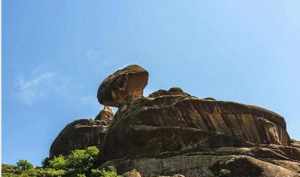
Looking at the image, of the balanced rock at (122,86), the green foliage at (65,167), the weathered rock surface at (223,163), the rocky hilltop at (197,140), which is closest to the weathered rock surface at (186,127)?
the rocky hilltop at (197,140)

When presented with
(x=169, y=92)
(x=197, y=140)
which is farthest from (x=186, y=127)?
(x=169, y=92)

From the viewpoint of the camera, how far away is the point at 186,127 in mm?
31781

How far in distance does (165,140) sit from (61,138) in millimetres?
11418

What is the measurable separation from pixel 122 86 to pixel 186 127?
11700 millimetres

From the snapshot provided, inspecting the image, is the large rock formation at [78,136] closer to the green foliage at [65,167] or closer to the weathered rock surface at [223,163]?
the green foliage at [65,167]

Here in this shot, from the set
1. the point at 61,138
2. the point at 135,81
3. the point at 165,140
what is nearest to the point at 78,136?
the point at 61,138

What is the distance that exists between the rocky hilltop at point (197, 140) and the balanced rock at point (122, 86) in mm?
6265

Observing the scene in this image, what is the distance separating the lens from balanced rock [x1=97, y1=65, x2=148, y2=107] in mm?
42094

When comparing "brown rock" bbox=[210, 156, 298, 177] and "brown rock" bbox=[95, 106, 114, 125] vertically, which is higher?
"brown rock" bbox=[95, 106, 114, 125]

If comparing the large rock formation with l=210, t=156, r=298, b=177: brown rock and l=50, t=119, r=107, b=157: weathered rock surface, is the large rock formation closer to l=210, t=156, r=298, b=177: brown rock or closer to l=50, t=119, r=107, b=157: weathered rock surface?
l=50, t=119, r=107, b=157: weathered rock surface

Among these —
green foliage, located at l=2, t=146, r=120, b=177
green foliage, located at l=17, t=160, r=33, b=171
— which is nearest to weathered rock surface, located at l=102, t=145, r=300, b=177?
green foliage, located at l=2, t=146, r=120, b=177

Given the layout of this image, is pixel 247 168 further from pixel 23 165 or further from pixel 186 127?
pixel 23 165

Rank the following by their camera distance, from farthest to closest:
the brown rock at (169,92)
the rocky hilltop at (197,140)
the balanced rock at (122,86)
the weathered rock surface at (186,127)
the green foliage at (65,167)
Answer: the balanced rock at (122,86) → the brown rock at (169,92) → the weathered rock surface at (186,127) → the green foliage at (65,167) → the rocky hilltop at (197,140)

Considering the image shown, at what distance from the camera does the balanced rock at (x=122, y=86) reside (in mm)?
42094
